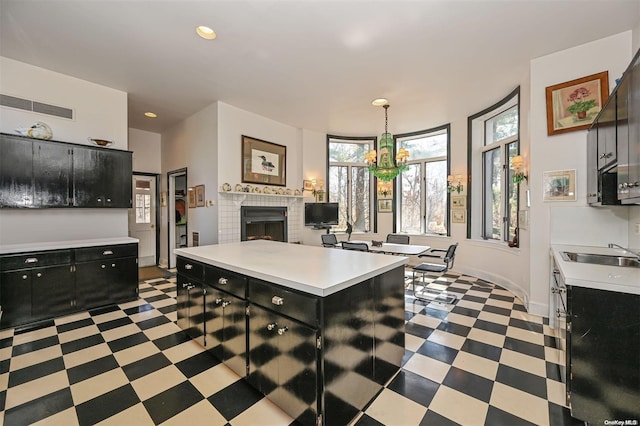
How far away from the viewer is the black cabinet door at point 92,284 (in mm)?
3186

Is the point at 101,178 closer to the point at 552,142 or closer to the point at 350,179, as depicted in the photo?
the point at 350,179

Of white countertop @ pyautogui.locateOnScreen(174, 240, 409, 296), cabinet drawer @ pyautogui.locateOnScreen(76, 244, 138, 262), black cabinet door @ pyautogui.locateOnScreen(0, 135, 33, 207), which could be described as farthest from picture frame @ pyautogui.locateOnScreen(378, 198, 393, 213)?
black cabinet door @ pyautogui.locateOnScreen(0, 135, 33, 207)

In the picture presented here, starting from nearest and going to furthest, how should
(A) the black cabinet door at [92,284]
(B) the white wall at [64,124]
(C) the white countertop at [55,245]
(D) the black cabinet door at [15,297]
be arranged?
1. (D) the black cabinet door at [15,297]
2. (C) the white countertop at [55,245]
3. (B) the white wall at [64,124]
4. (A) the black cabinet door at [92,284]

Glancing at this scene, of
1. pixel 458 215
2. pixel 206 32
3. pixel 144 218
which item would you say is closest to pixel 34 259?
pixel 144 218

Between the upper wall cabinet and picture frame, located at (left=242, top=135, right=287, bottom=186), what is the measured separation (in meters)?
1.77

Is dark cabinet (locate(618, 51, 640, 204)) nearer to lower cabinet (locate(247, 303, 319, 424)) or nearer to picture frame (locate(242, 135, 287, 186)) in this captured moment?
lower cabinet (locate(247, 303, 319, 424))

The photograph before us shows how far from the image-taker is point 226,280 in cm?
198

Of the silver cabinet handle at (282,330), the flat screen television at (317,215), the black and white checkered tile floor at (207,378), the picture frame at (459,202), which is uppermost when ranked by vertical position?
the picture frame at (459,202)

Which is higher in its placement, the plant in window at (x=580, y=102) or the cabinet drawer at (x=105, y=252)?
the plant in window at (x=580, y=102)

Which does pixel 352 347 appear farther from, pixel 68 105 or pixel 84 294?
pixel 68 105

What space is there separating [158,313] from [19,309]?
1324 millimetres

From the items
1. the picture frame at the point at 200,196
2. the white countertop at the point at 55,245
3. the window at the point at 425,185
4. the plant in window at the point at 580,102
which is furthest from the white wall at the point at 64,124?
the plant in window at the point at 580,102

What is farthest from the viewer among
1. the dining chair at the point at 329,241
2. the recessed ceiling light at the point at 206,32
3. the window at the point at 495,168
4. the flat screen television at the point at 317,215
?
the flat screen television at the point at 317,215

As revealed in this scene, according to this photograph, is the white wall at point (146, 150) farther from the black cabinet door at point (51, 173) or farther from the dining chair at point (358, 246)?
the dining chair at point (358, 246)
